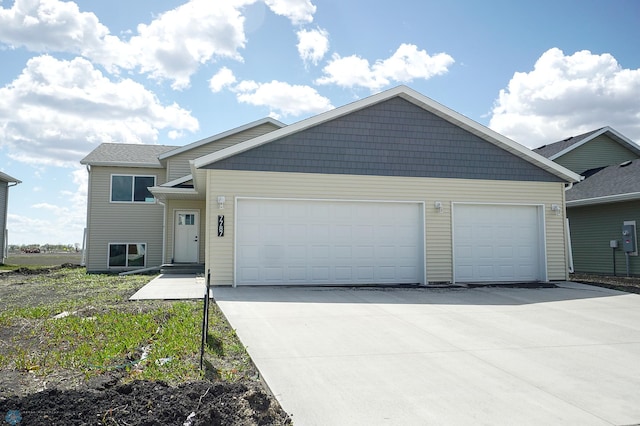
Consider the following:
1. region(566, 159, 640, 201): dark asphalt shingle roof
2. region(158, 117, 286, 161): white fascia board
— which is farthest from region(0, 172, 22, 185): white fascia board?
region(566, 159, 640, 201): dark asphalt shingle roof

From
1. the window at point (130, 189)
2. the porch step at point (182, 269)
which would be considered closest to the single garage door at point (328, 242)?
the porch step at point (182, 269)

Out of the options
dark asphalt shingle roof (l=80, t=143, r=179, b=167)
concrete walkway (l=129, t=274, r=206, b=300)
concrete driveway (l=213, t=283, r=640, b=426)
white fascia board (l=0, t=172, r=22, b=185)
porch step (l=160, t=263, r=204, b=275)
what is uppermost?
dark asphalt shingle roof (l=80, t=143, r=179, b=167)

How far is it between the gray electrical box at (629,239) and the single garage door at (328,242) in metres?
7.68

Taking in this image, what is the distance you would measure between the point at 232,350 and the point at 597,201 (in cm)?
1458

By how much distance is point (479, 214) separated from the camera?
43.3 feet

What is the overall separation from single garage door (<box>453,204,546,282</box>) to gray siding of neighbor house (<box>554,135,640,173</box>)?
8.12m

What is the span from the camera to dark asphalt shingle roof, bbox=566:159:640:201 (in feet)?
51.0

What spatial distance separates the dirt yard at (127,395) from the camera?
3.47m

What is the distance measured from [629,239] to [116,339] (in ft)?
51.2

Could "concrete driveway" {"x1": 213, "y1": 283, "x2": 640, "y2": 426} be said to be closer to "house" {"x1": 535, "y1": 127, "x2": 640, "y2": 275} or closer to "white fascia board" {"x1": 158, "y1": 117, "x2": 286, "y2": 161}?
"house" {"x1": 535, "y1": 127, "x2": 640, "y2": 275}

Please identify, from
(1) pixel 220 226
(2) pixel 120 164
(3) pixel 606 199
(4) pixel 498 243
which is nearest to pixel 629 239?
(3) pixel 606 199

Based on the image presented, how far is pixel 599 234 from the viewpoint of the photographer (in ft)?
55.5

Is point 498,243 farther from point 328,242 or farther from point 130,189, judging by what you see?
point 130,189

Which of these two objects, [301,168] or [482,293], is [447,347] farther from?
[301,168]
